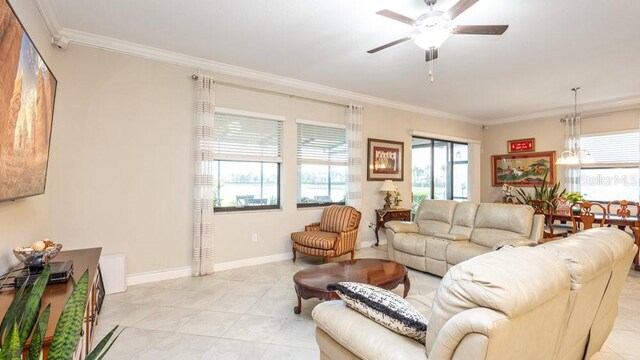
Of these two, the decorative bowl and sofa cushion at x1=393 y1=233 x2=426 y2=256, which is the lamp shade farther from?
the decorative bowl

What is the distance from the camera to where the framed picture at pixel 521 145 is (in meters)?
6.55

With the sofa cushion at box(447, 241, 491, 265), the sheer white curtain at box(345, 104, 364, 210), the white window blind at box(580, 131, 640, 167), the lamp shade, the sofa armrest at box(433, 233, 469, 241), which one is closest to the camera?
the sofa cushion at box(447, 241, 491, 265)

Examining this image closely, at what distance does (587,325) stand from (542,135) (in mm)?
6033

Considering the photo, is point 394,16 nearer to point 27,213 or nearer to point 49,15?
point 49,15

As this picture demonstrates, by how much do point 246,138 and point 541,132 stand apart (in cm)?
609

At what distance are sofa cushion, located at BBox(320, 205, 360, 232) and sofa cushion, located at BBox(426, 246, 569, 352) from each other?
3259 mm

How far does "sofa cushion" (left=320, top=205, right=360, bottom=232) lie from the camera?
174 inches

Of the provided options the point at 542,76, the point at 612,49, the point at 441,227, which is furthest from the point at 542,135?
the point at 441,227

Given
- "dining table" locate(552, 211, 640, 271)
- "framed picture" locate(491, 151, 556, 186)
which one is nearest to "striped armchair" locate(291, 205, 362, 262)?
"dining table" locate(552, 211, 640, 271)

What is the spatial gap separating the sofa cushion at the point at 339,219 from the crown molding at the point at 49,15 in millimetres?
3758

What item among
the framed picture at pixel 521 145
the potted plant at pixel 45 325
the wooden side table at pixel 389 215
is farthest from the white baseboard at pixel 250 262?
the framed picture at pixel 521 145

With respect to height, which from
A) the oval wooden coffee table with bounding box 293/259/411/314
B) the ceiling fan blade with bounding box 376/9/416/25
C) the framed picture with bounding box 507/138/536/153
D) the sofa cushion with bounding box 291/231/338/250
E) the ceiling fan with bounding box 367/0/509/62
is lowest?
the oval wooden coffee table with bounding box 293/259/411/314

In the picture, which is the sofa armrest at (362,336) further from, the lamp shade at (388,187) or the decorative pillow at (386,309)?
the lamp shade at (388,187)

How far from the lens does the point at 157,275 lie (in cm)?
362
